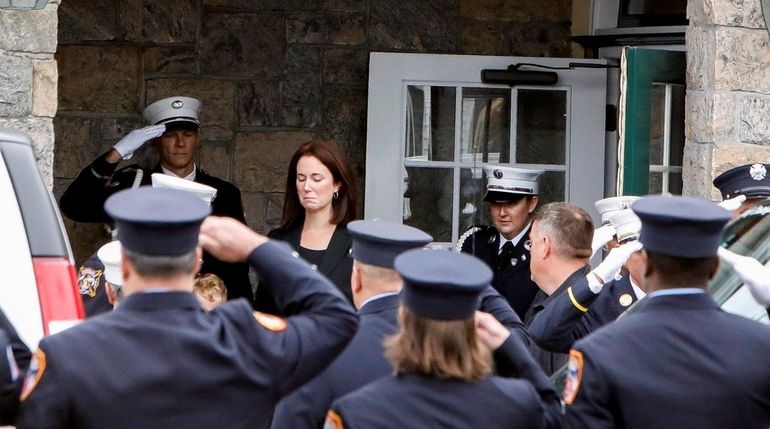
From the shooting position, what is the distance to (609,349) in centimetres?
304

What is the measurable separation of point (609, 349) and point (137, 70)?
4.83 meters

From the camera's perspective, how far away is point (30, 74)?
5.23m

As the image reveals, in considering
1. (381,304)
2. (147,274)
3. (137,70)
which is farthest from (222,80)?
(147,274)

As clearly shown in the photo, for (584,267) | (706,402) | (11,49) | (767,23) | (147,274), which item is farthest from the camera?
(767,23)

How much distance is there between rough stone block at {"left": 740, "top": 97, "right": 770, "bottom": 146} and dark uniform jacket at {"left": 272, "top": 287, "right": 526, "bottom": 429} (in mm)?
3205

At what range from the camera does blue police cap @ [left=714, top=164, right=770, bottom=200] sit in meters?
5.39

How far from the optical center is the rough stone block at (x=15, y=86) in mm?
5191

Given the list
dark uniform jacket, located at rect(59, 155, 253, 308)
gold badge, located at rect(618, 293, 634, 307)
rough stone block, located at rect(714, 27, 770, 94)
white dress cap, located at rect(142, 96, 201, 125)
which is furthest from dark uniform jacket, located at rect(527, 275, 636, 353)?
white dress cap, located at rect(142, 96, 201, 125)

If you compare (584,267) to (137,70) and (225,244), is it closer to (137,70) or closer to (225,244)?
(225,244)

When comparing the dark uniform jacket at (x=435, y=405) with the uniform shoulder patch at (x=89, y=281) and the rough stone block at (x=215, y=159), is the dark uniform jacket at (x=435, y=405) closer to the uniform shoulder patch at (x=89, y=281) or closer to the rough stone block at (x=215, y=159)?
the uniform shoulder patch at (x=89, y=281)

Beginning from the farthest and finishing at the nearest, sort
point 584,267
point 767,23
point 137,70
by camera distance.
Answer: point 137,70 → point 767,23 → point 584,267

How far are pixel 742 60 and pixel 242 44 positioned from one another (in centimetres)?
265

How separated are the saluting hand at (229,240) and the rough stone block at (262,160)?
469 cm

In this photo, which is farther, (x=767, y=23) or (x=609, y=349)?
(x=767, y=23)
